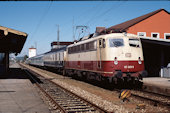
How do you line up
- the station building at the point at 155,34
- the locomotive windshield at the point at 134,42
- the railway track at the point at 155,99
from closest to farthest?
the railway track at the point at 155,99 < the locomotive windshield at the point at 134,42 < the station building at the point at 155,34

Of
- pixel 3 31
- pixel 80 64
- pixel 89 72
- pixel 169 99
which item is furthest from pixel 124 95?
pixel 3 31

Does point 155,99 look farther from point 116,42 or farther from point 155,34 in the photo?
point 155,34

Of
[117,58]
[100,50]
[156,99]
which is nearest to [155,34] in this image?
[100,50]

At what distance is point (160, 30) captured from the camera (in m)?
27.0

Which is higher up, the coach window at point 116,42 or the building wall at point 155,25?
the building wall at point 155,25

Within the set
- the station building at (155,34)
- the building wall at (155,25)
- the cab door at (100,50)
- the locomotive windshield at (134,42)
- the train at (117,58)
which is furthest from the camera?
the building wall at (155,25)

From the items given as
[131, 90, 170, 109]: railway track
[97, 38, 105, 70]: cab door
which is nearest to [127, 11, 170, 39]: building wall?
[97, 38, 105, 70]: cab door

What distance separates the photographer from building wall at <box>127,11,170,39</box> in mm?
26281

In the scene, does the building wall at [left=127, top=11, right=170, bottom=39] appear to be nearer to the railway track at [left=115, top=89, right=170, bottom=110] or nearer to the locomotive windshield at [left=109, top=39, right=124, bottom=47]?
the locomotive windshield at [left=109, top=39, right=124, bottom=47]

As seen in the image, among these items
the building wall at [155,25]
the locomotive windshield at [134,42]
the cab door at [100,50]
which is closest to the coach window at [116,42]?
the cab door at [100,50]

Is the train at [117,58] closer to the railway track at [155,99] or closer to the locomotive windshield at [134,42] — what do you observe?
the locomotive windshield at [134,42]

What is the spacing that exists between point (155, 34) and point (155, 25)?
1.12 metres

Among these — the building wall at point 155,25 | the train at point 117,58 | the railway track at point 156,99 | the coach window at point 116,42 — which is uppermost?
the building wall at point 155,25

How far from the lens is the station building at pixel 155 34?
69.2ft
